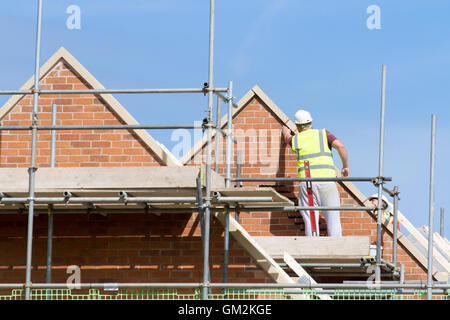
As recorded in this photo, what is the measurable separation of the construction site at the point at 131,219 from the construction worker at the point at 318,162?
1.90 feet

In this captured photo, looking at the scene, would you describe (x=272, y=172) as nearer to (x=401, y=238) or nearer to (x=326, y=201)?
(x=326, y=201)

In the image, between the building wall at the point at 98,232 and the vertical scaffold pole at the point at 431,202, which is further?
the building wall at the point at 98,232

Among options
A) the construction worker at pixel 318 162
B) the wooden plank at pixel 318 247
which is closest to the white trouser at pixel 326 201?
the construction worker at pixel 318 162

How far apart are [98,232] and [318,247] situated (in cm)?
329

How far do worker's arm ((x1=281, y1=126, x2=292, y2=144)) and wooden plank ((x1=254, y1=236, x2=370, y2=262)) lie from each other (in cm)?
176

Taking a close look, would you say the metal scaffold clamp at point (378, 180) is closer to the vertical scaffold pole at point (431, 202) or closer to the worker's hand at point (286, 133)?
the worker's hand at point (286, 133)

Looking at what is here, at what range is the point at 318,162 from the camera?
18531 mm

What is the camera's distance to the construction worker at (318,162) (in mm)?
18469

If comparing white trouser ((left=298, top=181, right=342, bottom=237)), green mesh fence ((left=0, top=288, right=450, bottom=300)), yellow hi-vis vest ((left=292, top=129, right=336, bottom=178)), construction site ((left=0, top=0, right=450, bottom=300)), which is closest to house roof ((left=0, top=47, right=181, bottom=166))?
construction site ((left=0, top=0, right=450, bottom=300))

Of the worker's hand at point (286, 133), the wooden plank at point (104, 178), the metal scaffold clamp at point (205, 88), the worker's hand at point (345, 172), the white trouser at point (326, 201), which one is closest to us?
the wooden plank at point (104, 178)

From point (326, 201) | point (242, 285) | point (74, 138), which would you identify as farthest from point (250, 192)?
point (326, 201)
